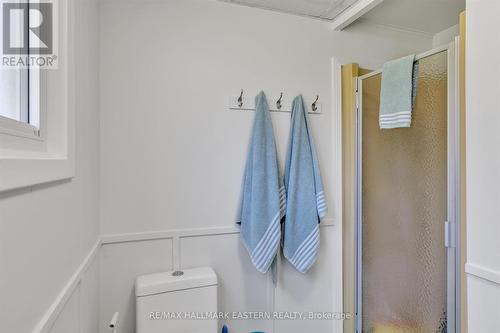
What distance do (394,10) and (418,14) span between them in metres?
0.18

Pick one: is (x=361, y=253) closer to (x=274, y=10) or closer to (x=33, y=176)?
(x=274, y=10)

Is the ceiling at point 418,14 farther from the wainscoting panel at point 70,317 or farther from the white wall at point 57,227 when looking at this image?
the wainscoting panel at point 70,317

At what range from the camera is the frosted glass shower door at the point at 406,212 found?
1.29m

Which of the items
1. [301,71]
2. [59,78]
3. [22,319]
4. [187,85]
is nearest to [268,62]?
[301,71]

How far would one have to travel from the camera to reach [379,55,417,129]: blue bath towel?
1400mm

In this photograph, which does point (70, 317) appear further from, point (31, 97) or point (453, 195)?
point (453, 195)

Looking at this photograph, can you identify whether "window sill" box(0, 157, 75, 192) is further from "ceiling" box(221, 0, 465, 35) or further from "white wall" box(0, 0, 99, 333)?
"ceiling" box(221, 0, 465, 35)

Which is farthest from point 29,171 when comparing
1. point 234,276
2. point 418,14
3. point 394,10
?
point 418,14

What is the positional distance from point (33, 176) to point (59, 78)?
1.24 ft
